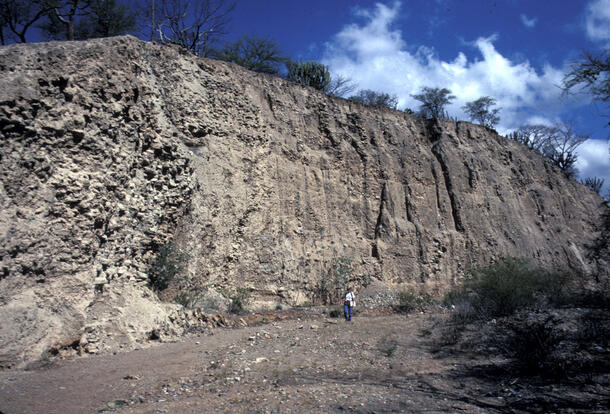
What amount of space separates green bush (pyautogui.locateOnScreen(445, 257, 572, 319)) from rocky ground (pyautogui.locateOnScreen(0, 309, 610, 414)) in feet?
11.0

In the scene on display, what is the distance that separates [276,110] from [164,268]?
8847 mm

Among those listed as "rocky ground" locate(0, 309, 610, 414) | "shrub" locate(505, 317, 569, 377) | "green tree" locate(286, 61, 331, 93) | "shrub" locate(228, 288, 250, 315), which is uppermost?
"green tree" locate(286, 61, 331, 93)

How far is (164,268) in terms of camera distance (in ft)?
34.4

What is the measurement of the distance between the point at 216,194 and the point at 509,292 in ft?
30.0

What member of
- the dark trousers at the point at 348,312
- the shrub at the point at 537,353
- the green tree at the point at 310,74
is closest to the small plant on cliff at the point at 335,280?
the dark trousers at the point at 348,312

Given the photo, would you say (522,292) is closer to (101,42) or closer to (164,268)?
(164,268)

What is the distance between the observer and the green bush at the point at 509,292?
1172cm

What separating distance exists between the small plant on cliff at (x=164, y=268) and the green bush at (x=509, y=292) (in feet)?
24.9

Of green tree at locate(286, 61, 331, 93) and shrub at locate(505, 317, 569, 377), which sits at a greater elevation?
green tree at locate(286, 61, 331, 93)

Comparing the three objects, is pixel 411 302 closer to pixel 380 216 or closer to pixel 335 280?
pixel 335 280

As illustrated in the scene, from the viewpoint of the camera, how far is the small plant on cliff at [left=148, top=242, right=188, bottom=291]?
34.0ft

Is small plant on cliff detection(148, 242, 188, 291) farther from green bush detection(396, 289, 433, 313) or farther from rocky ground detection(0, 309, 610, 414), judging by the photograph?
green bush detection(396, 289, 433, 313)

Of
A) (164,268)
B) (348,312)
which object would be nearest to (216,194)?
(164,268)

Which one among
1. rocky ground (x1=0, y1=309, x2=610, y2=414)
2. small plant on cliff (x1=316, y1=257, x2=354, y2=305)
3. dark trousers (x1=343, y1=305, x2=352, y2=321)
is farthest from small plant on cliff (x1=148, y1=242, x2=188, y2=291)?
small plant on cliff (x1=316, y1=257, x2=354, y2=305)
